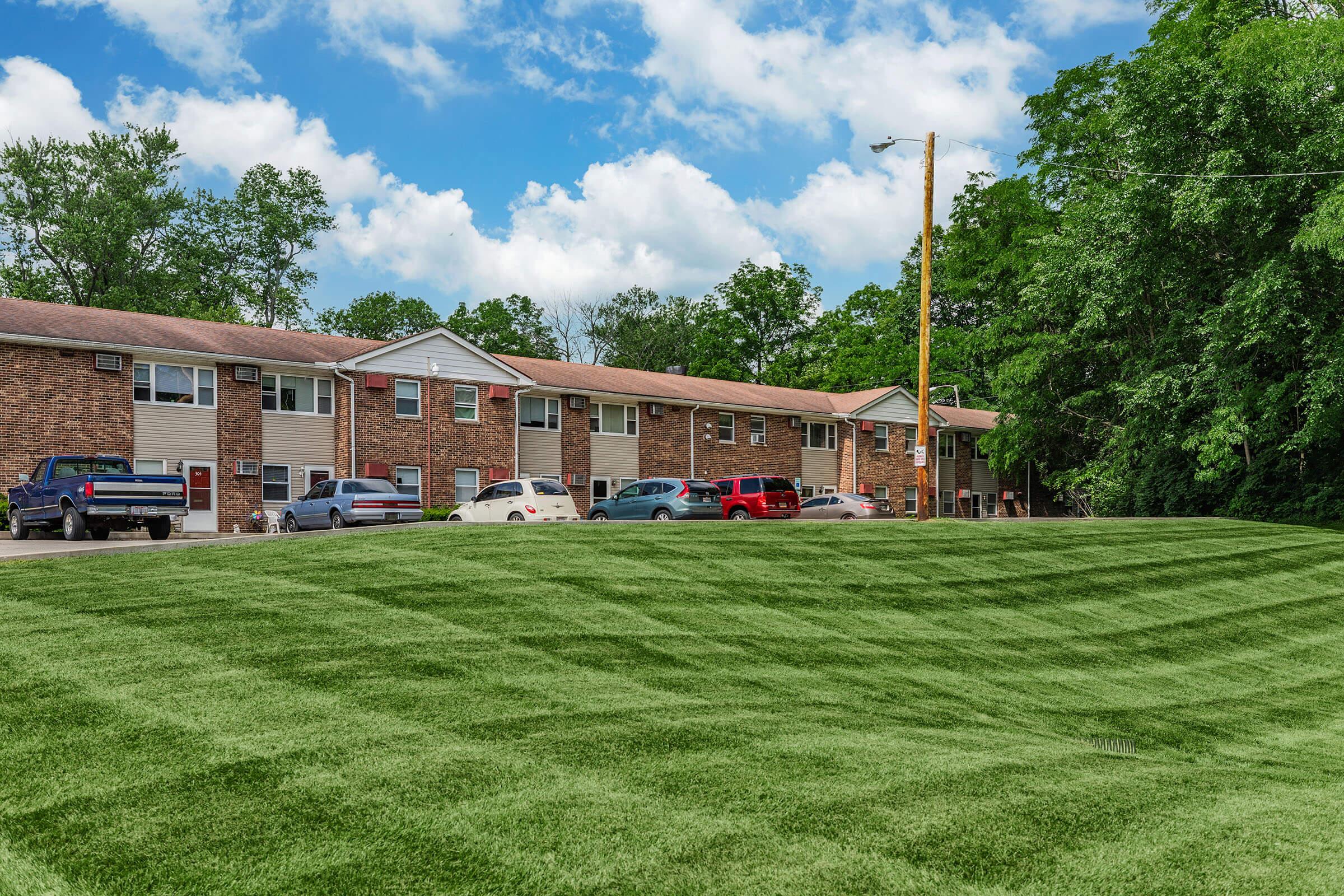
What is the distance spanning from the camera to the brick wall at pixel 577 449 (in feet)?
119

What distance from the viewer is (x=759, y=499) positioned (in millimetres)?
30094

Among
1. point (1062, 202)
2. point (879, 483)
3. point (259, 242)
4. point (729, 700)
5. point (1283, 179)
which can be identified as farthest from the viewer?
point (259, 242)

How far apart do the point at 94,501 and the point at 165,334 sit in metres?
11.2

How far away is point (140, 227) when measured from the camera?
5419cm

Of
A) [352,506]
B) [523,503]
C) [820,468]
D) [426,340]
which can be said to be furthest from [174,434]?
[820,468]

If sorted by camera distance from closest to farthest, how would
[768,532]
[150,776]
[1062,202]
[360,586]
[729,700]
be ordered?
1. [150,776]
2. [729,700]
3. [360,586]
4. [768,532]
5. [1062,202]

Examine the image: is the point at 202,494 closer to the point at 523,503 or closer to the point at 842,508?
the point at 523,503

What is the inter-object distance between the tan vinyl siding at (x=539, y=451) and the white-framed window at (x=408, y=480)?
4.05 m

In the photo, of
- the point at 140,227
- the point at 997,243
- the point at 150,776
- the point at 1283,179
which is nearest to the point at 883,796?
the point at 150,776

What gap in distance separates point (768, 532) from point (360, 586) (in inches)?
312

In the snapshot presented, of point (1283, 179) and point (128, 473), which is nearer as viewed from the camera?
point (128, 473)

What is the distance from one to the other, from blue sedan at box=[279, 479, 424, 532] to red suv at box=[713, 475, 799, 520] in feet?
31.4

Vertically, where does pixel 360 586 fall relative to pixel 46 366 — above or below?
below

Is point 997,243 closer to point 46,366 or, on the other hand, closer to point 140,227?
point 46,366
